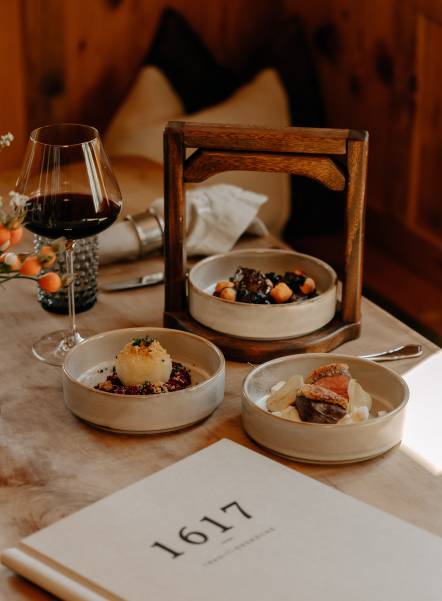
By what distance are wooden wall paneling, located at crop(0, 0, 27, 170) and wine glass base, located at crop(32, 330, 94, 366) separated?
1819mm

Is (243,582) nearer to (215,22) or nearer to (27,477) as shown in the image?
(27,477)

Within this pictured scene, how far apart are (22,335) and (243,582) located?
646 mm

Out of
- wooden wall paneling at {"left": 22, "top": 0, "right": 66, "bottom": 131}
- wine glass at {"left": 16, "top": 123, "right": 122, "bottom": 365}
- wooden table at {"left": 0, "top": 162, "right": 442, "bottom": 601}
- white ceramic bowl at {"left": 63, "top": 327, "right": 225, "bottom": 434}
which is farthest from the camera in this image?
wooden wall paneling at {"left": 22, "top": 0, "right": 66, "bottom": 131}

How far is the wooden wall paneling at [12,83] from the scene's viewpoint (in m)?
2.88

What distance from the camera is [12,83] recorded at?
2975 millimetres

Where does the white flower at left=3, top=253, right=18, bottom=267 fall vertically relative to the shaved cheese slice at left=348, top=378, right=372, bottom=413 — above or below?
above

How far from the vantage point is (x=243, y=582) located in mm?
816

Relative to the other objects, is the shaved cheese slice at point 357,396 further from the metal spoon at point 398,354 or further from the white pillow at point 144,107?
the white pillow at point 144,107

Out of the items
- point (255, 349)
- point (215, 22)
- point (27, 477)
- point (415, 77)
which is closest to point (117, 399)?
point (27, 477)

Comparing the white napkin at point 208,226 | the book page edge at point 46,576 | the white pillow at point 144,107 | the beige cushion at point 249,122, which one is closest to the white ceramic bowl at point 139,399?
the book page edge at point 46,576

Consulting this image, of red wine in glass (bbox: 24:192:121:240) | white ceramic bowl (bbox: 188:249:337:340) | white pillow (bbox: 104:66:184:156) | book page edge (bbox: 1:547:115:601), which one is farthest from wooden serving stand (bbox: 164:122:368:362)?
white pillow (bbox: 104:66:184:156)

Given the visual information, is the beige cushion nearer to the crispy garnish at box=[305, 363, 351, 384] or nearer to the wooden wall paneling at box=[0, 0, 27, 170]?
the wooden wall paneling at box=[0, 0, 27, 170]

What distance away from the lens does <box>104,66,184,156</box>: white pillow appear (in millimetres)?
2949

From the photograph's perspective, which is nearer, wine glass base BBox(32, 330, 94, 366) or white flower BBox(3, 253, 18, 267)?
white flower BBox(3, 253, 18, 267)
